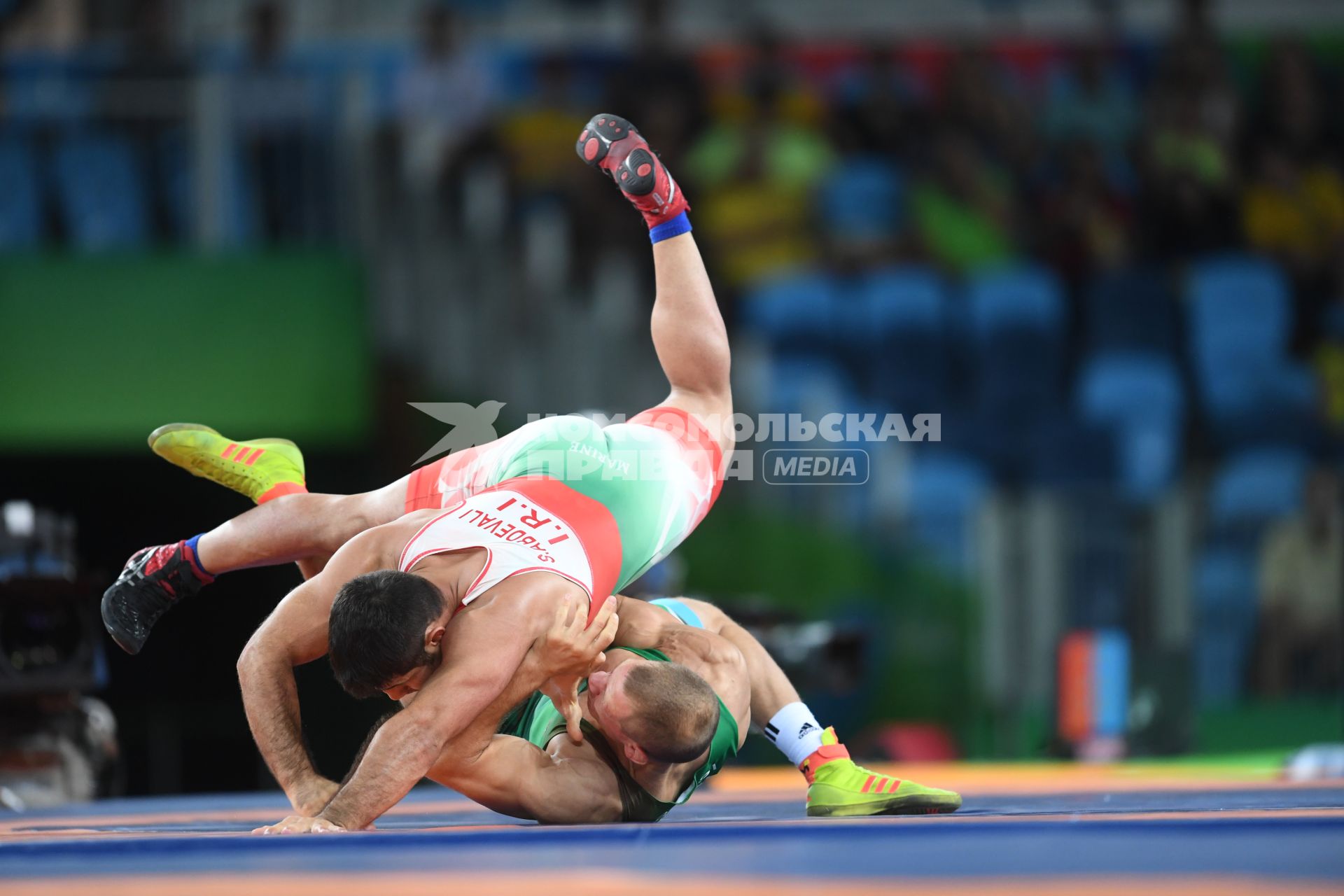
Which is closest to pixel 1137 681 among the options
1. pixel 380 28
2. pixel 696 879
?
pixel 696 879

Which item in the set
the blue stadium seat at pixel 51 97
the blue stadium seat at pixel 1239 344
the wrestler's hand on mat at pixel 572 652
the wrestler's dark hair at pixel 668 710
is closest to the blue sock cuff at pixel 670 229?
the wrestler's hand on mat at pixel 572 652

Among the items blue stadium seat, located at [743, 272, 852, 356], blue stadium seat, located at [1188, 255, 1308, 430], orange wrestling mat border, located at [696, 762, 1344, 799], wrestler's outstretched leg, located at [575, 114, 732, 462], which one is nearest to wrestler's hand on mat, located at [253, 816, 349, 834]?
wrestler's outstretched leg, located at [575, 114, 732, 462]

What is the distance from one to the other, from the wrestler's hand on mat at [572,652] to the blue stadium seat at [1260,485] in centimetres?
399

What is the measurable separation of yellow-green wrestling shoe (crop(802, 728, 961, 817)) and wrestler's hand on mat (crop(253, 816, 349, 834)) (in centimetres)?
99

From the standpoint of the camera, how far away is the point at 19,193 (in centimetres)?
691

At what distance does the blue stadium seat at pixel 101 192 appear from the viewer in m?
6.91

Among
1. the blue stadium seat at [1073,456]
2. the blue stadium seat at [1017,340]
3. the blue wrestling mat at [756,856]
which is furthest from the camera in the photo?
the blue stadium seat at [1017,340]

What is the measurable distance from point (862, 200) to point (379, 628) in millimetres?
6093

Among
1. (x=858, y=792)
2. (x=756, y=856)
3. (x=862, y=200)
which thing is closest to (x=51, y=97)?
(x=862, y=200)

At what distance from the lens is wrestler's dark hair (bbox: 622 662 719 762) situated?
2895mm

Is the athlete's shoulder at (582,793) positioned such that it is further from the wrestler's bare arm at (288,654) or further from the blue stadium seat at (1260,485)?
the blue stadium seat at (1260,485)

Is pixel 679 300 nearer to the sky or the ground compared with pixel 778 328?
nearer to the ground

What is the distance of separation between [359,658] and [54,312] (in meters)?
4.64

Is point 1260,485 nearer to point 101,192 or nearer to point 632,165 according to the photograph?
point 632,165
